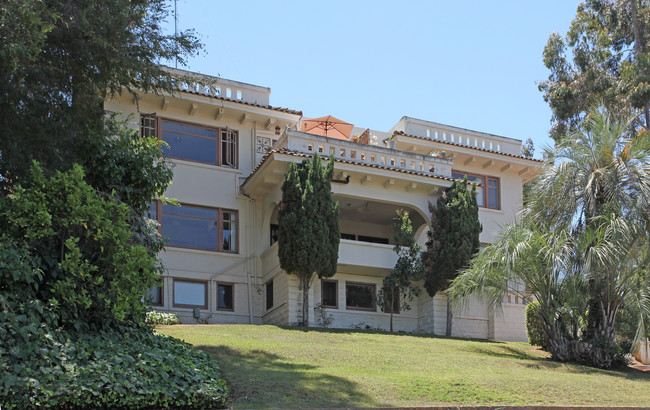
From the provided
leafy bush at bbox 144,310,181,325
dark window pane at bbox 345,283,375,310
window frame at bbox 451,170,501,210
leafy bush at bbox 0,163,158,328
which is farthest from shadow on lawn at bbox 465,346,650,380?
window frame at bbox 451,170,501,210

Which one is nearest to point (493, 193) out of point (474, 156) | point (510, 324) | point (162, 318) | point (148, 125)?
point (474, 156)

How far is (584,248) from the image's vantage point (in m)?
A: 18.6

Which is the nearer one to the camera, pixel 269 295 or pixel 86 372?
pixel 86 372

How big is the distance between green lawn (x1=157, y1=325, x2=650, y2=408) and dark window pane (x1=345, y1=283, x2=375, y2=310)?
545 centimetres

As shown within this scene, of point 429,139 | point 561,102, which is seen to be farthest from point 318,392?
point 561,102

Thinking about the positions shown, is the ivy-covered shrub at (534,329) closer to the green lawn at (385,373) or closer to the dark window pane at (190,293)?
the green lawn at (385,373)

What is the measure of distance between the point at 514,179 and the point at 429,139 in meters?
4.63

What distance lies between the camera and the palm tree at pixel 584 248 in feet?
61.0

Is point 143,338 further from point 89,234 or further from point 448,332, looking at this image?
point 448,332

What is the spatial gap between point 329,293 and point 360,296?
48.5 inches

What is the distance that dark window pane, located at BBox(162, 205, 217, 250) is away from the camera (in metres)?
25.0

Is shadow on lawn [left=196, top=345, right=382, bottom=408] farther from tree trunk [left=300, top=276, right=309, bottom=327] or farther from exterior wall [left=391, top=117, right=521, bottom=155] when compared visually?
exterior wall [left=391, top=117, right=521, bottom=155]

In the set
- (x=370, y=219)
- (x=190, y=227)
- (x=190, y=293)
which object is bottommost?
(x=190, y=293)

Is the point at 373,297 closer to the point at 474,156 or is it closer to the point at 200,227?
the point at 200,227
